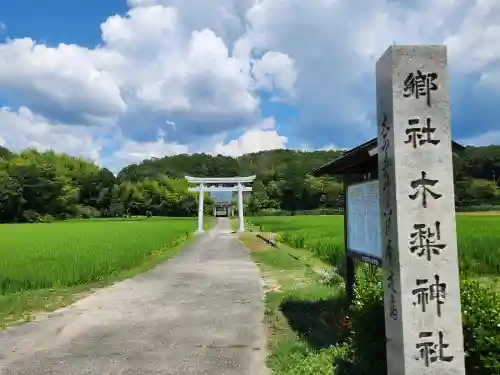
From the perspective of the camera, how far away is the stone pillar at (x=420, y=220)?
11.4 ft

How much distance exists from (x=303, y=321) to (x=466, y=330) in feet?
14.0

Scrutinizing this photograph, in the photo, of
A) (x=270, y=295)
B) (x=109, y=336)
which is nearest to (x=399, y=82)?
(x=109, y=336)

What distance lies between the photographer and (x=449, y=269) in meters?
3.53

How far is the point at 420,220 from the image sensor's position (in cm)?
354

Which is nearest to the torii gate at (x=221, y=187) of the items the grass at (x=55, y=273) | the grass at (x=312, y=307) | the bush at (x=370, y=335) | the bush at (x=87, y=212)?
the grass at (x=55, y=273)

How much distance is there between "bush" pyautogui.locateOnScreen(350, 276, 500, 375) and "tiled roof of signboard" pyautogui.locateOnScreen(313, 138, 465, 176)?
135 centimetres

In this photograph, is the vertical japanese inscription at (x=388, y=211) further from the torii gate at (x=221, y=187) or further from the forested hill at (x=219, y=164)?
the forested hill at (x=219, y=164)

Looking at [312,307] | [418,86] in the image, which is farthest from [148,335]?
[418,86]

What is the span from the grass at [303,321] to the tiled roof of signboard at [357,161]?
2.14 meters

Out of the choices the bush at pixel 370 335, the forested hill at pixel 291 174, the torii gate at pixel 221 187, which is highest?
the forested hill at pixel 291 174

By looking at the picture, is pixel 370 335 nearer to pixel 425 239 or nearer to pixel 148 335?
pixel 425 239

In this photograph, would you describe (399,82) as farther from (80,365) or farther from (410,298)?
(80,365)

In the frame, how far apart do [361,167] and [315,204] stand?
73727mm

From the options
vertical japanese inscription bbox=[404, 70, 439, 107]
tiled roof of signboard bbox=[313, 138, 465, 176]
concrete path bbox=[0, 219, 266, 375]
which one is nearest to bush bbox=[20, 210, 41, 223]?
concrete path bbox=[0, 219, 266, 375]
